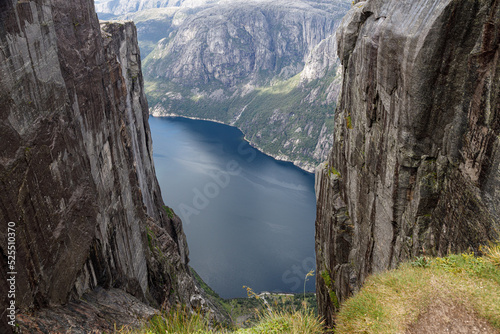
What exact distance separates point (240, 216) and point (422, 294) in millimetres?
104645

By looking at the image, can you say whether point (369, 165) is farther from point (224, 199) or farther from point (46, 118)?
point (224, 199)

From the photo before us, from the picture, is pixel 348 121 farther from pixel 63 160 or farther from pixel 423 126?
pixel 63 160

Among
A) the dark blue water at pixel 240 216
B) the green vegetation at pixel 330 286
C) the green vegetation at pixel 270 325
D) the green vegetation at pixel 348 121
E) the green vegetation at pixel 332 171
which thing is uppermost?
the green vegetation at pixel 348 121

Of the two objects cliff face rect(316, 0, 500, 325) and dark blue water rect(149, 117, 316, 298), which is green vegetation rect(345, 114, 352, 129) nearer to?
cliff face rect(316, 0, 500, 325)

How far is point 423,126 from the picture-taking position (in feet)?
57.7

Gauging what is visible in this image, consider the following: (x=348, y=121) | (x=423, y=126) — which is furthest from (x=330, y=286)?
(x=423, y=126)

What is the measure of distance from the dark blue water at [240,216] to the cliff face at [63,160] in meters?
62.1

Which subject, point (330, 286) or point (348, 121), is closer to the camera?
point (348, 121)

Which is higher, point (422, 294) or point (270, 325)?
point (422, 294)

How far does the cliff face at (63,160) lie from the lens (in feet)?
43.0

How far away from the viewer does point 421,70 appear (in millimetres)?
16469

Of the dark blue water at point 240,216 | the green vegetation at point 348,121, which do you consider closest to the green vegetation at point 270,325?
the green vegetation at point 348,121

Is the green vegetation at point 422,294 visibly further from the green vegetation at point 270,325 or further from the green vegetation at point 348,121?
the green vegetation at point 348,121

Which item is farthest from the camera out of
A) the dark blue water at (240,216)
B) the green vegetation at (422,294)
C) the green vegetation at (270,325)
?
the dark blue water at (240,216)
